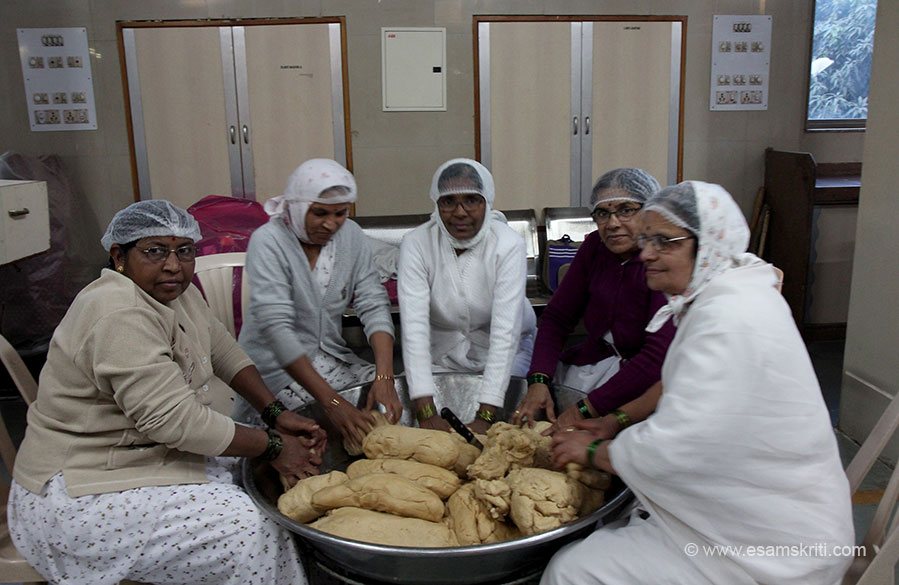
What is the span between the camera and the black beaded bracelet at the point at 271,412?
1.91 meters

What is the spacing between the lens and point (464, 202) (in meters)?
2.20

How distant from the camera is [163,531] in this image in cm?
150

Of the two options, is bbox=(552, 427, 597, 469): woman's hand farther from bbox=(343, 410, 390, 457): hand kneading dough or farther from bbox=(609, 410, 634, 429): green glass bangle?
bbox=(343, 410, 390, 457): hand kneading dough

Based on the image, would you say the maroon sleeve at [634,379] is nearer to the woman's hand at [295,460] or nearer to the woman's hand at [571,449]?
the woman's hand at [571,449]

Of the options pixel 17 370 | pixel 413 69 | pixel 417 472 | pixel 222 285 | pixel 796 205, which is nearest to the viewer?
pixel 417 472

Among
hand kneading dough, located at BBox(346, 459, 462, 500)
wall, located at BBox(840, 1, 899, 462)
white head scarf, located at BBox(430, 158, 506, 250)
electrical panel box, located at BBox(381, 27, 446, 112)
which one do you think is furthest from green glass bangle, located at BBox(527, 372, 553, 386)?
electrical panel box, located at BBox(381, 27, 446, 112)

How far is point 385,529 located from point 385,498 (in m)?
0.09

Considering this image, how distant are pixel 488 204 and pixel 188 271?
97 centimetres

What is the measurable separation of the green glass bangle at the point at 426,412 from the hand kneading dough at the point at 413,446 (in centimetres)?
25

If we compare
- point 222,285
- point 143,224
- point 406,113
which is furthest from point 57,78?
point 143,224

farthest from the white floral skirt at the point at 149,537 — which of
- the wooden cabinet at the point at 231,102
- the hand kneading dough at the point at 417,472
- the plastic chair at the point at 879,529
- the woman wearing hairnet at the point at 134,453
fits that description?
the wooden cabinet at the point at 231,102

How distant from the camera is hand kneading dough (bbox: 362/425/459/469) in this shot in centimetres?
164

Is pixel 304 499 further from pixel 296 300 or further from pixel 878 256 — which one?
pixel 878 256

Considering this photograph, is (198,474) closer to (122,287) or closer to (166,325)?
(166,325)
